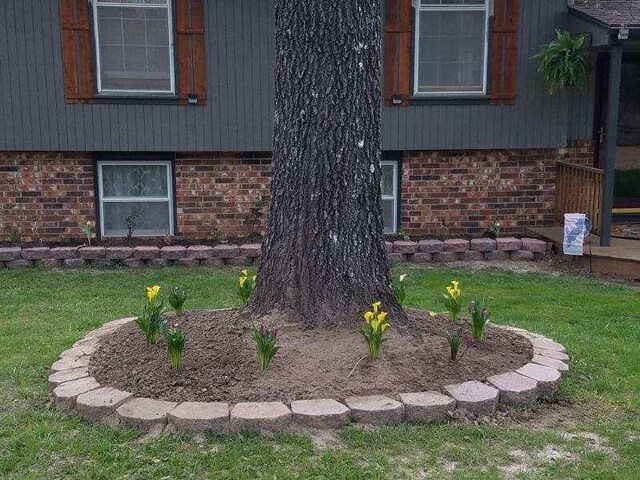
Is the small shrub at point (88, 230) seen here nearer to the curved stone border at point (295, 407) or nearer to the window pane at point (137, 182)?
the window pane at point (137, 182)

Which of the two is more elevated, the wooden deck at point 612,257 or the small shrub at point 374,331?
the small shrub at point 374,331

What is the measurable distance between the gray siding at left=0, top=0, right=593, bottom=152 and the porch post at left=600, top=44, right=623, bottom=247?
96cm

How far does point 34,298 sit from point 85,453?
3.70 metres

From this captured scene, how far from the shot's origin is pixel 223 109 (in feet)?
27.7

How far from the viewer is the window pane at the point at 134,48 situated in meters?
8.28

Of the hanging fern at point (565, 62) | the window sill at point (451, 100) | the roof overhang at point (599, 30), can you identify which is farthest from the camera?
the window sill at point (451, 100)

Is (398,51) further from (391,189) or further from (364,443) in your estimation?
(364,443)

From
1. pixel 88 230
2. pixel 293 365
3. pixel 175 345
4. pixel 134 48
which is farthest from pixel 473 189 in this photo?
pixel 175 345

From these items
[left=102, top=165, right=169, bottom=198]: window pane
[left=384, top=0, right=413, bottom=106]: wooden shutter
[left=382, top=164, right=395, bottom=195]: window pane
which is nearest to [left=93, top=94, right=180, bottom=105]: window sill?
[left=102, top=165, right=169, bottom=198]: window pane

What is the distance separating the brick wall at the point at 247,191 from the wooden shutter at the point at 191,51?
2.60 ft

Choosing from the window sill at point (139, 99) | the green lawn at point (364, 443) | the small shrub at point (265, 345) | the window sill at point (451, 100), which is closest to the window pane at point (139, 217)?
the window sill at point (139, 99)

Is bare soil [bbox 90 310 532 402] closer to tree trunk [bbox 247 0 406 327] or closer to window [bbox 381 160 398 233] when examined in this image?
tree trunk [bbox 247 0 406 327]

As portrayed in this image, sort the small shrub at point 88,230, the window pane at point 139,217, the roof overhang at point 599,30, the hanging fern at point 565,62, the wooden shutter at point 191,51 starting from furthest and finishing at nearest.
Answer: the window pane at point 139,217
the small shrub at point 88,230
the wooden shutter at point 191,51
the hanging fern at point 565,62
the roof overhang at point 599,30

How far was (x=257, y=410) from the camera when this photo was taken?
3.37 meters
